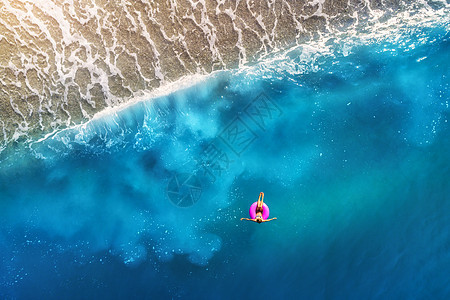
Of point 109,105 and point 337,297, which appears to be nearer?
point 337,297

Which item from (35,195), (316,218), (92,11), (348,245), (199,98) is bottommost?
(348,245)

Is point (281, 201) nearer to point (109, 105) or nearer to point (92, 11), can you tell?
point (109, 105)

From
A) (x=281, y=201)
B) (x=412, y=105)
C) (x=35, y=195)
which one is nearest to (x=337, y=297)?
(x=281, y=201)

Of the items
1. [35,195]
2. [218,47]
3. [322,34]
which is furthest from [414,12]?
[35,195]

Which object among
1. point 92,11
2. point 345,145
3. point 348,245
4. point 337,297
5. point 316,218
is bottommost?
point 337,297

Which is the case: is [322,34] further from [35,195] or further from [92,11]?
[35,195]

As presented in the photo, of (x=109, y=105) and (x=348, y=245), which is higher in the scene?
(x=109, y=105)
